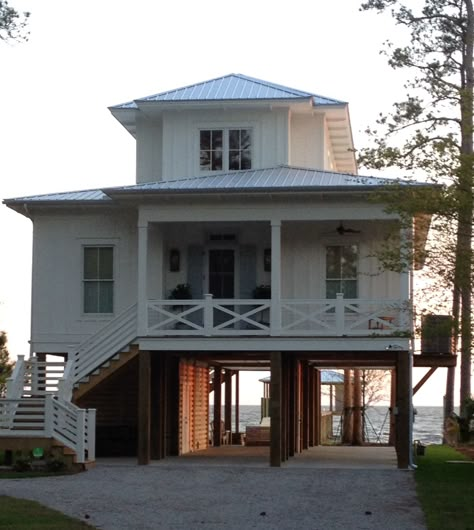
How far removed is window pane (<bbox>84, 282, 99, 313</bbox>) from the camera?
2807cm

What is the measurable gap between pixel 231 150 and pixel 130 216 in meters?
2.97

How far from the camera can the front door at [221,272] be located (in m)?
28.1

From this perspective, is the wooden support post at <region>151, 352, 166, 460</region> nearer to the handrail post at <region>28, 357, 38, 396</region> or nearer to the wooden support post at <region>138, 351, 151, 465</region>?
the wooden support post at <region>138, 351, 151, 465</region>

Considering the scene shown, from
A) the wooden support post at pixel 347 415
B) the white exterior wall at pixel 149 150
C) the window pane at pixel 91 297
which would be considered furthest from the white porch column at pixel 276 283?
the wooden support post at pixel 347 415

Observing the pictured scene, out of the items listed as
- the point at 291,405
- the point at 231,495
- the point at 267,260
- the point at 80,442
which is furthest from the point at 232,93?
the point at 231,495

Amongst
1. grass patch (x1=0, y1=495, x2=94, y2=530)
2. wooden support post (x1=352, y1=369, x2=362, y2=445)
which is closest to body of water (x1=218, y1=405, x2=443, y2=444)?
wooden support post (x1=352, y1=369, x2=362, y2=445)

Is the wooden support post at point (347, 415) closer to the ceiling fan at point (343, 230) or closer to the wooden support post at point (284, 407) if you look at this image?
the wooden support post at point (284, 407)

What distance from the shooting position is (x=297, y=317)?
89.1 ft

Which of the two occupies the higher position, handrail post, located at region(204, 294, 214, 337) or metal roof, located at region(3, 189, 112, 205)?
metal roof, located at region(3, 189, 112, 205)

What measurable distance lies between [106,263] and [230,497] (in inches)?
389

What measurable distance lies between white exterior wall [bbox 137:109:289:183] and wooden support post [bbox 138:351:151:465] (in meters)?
5.40

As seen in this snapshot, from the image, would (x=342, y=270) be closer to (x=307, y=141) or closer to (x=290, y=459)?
(x=307, y=141)

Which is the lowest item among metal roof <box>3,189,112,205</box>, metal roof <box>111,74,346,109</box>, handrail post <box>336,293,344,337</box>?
handrail post <box>336,293,344,337</box>

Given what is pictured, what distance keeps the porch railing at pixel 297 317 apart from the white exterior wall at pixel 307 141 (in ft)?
14.0
